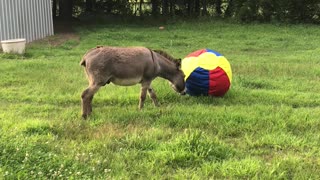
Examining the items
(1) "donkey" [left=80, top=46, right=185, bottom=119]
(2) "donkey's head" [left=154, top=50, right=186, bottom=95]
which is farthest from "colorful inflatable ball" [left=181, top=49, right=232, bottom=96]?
(1) "donkey" [left=80, top=46, right=185, bottom=119]

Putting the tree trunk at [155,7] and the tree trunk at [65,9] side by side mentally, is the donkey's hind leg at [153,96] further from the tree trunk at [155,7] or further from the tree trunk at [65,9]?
the tree trunk at [155,7]

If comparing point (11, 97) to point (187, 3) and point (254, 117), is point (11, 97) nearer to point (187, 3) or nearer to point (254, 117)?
point (254, 117)

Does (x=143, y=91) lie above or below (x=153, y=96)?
above

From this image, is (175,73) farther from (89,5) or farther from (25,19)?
(89,5)

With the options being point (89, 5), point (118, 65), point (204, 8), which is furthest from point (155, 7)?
point (118, 65)

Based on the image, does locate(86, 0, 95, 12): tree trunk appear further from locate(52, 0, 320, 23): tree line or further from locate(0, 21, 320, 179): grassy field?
locate(0, 21, 320, 179): grassy field

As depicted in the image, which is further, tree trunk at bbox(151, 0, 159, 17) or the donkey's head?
tree trunk at bbox(151, 0, 159, 17)

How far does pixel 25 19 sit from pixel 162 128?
12.8m

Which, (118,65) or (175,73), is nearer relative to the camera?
(118,65)

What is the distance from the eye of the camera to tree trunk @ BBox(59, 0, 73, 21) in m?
26.2

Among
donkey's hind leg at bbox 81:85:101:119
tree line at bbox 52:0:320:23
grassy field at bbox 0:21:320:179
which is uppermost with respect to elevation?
tree line at bbox 52:0:320:23

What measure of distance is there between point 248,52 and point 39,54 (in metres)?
7.15

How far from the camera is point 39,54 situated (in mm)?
13930

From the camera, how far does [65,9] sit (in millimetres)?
26391
